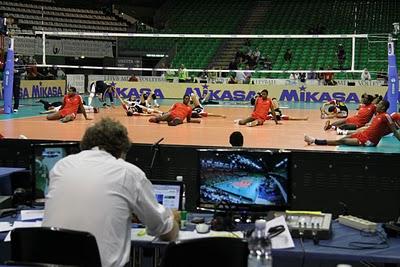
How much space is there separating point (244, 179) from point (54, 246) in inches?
76.4

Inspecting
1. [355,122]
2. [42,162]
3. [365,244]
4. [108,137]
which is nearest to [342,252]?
[365,244]

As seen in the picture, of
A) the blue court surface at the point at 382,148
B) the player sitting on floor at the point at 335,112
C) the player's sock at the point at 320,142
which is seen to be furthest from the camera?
the player sitting on floor at the point at 335,112

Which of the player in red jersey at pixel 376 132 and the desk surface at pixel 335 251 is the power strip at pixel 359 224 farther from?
the player in red jersey at pixel 376 132

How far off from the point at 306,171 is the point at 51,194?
2.82 metres

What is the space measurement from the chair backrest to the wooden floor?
28.4ft

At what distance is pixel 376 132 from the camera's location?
42.1 feet

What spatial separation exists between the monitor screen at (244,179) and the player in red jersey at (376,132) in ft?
26.9

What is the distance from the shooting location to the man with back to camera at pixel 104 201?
3.53m

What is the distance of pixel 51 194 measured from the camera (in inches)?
146

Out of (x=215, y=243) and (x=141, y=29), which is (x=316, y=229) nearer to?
(x=215, y=243)

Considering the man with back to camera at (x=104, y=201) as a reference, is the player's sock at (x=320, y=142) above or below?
below

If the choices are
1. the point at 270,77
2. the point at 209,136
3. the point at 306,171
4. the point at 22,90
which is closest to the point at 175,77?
the point at 270,77

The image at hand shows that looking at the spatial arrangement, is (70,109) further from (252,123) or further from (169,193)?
(169,193)

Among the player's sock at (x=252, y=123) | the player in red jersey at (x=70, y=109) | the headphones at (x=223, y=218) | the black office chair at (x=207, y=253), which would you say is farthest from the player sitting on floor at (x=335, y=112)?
the black office chair at (x=207, y=253)
